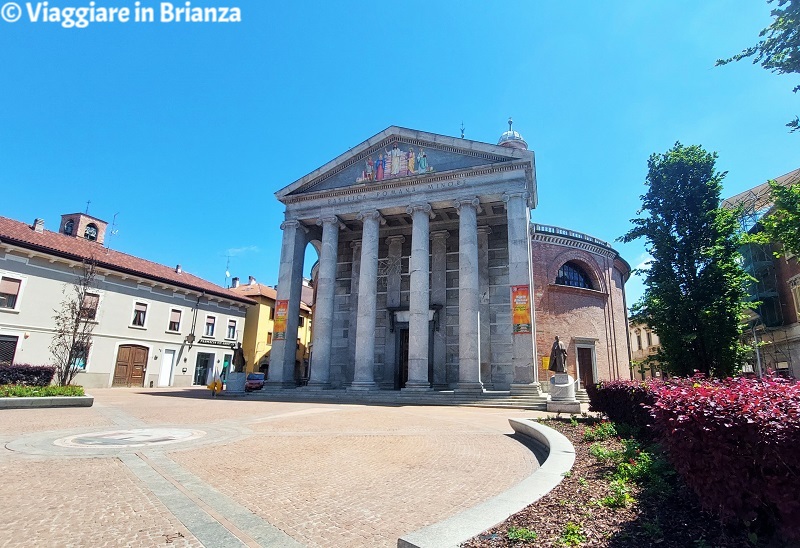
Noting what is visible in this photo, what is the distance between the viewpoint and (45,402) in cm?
1436

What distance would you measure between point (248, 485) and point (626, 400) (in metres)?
8.02

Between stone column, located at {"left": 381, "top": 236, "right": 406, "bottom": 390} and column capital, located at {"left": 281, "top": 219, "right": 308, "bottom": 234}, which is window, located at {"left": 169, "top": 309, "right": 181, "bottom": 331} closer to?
column capital, located at {"left": 281, "top": 219, "right": 308, "bottom": 234}

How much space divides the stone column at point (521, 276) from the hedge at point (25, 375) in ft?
69.8

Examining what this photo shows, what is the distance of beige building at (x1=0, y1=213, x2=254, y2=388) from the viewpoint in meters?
25.1

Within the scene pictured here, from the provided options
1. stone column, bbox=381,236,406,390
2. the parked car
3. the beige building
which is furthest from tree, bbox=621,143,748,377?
the beige building

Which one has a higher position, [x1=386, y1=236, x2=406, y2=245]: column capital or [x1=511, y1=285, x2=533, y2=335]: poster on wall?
[x1=386, y1=236, x2=406, y2=245]: column capital

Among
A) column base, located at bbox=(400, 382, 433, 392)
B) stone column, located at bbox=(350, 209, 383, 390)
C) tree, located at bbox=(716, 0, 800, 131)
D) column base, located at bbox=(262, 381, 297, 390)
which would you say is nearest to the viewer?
tree, located at bbox=(716, 0, 800, 131)

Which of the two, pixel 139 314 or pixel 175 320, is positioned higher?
pixel 139 314

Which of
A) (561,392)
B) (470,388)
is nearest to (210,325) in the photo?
(470,388)

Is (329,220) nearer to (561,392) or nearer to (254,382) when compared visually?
(254,382)

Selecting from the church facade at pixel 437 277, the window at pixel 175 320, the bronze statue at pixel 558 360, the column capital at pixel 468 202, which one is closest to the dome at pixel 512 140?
the church facade at pixel 437 277

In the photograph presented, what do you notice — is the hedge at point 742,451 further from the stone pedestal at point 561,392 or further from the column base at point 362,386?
the column base at point 362,386

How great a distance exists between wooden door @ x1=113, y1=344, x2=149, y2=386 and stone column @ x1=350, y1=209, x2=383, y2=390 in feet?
60.4

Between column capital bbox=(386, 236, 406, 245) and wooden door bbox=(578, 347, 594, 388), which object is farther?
column capital bbox=(386, 236, 406, 245)
